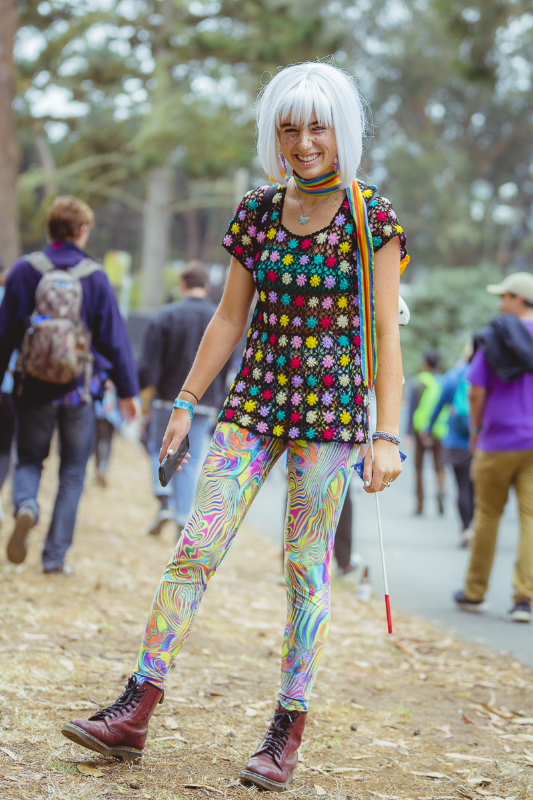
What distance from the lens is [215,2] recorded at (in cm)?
2280

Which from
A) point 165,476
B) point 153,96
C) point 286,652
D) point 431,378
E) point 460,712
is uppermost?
point 153,96

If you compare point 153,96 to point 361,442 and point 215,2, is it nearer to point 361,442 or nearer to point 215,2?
point 215,2

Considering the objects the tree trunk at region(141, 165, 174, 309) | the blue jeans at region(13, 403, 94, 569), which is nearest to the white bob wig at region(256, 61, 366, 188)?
the blue jeans at region(13, 403, 94, 569)

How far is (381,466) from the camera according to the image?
2773 mm

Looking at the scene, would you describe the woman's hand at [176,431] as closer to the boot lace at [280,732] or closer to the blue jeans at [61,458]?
the boot lace at [280,732]

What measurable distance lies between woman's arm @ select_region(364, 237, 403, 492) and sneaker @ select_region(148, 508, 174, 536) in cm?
500

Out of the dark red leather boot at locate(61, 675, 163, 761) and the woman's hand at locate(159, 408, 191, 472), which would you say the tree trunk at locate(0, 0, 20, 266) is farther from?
the dark red leather boot at locate(61, 675, 163, 761)

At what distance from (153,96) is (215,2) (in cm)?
273

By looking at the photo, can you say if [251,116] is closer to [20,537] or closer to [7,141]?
[7,141]

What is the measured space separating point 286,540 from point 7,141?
943 cm

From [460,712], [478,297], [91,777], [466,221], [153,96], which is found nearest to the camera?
[91,777]

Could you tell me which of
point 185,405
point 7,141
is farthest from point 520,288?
point 7,141

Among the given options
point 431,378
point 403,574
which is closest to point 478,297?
point 431,378

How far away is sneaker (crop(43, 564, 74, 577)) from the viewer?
18.2 feet
